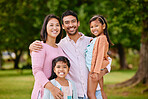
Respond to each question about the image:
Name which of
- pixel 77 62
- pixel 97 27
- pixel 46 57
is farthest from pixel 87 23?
pixel 46 57

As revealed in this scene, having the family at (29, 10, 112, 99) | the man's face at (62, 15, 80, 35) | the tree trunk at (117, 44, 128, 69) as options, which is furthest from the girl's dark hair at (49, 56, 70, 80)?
the tree trunk at (117, 44, 128, 69)

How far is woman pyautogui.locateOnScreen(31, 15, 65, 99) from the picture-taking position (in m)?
4.00

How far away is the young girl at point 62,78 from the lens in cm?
411

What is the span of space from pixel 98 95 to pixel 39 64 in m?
1.18

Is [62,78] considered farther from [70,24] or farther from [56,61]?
[70,24]

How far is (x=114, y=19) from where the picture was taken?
46.0ft

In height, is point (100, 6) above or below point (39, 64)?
above

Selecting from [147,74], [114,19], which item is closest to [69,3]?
[114,19]

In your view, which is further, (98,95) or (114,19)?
(114,19)

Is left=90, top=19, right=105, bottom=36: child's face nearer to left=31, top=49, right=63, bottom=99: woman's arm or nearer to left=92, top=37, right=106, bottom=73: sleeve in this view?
left=92, top=37, right=106, bottom=73: sleeve

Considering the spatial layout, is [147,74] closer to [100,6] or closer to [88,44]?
[100,6]

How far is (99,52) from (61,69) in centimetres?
72

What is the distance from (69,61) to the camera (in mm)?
4344

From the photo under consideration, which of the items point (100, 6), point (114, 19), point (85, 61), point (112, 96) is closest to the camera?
point (85, 61)
